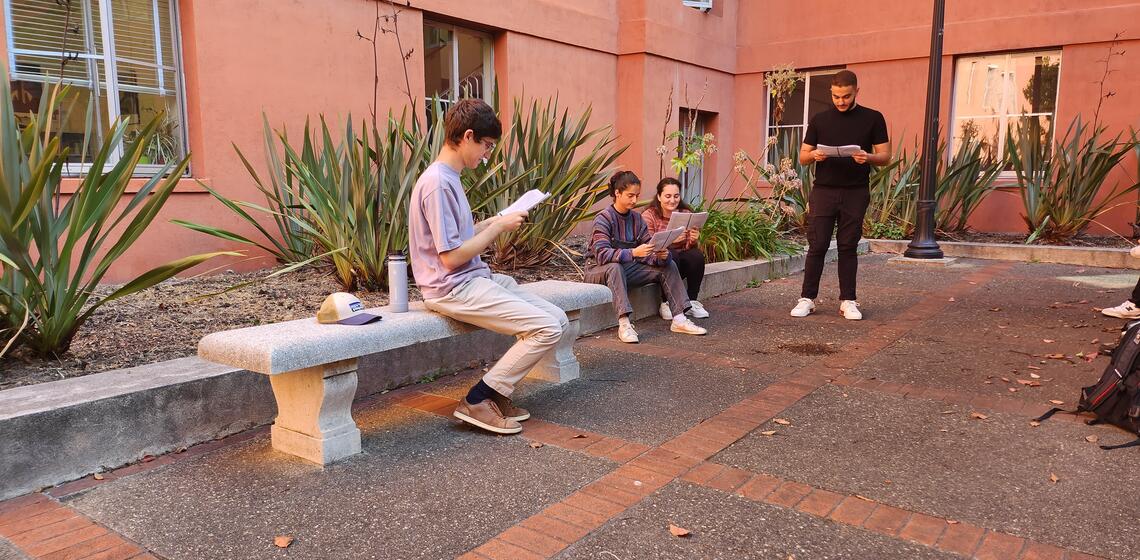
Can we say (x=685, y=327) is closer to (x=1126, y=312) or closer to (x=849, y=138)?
(x=849, y=138)

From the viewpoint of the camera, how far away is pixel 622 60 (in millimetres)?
11953

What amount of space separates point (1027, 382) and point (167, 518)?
14.1 feet

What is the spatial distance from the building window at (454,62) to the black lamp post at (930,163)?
5.28 meters

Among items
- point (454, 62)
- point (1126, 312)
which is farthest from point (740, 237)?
point (454, 62)

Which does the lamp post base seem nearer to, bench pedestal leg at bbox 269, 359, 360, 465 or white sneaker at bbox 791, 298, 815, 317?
white sneaker at bbox 791, 298, 815, 317

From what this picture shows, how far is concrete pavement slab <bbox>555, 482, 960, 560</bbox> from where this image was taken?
8.31 feet

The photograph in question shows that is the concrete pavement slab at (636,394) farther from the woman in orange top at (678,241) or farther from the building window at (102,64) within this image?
the building window at (102,64)

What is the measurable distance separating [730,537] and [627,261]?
123 inches

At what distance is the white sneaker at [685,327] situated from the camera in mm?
5715

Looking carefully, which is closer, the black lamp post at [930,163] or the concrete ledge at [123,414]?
the concrete ledge at [123,414]

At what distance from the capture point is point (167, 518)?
2812mm

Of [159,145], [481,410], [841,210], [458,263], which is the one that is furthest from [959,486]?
[159,145]

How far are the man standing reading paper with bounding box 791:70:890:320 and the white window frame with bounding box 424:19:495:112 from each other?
4.33m

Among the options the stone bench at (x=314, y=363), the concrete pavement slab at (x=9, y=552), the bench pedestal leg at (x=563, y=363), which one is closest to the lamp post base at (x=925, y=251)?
the bench pedestal leg at (x=563, y=363)
